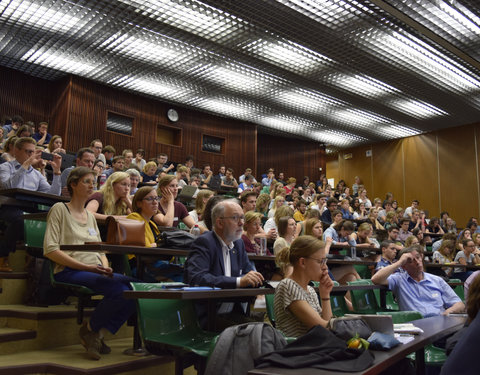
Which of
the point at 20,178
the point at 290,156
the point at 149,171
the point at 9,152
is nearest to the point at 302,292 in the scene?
the point at 20,178

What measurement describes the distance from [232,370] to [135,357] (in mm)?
1251

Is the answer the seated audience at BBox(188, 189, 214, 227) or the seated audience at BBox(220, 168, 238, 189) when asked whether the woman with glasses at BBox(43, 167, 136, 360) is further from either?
the seated audience at BBox(220, 168, 238, 189)

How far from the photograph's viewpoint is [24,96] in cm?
1065

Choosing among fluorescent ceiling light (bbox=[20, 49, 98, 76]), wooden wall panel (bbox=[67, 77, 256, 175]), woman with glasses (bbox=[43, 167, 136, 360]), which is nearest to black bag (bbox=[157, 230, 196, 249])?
woman with glasses (bbox=[43, 167, 136, 360])

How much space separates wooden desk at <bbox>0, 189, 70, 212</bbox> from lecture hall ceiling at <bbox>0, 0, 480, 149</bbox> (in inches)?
177

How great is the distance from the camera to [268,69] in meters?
9.93

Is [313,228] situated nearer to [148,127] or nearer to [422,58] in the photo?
[422,58]

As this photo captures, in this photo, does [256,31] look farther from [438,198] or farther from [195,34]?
[438,198]

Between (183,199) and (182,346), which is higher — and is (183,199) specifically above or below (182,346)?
above

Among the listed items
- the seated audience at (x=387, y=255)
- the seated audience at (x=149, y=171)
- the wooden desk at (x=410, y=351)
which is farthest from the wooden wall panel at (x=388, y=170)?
the wooden desk at (x=410, y=351)

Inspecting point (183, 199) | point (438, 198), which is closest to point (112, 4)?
point (183, 199)

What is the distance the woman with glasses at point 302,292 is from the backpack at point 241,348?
19.9 inches

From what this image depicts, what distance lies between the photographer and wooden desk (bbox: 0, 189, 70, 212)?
13.0 feet

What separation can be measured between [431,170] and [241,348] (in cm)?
1465
